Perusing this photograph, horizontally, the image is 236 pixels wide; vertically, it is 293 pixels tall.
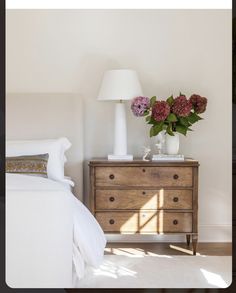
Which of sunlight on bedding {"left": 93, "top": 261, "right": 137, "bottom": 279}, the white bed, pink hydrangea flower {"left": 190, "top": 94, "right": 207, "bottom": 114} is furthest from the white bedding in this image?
pink hydrangea flower {"left": 190, "top": 94, "right": 207, "bottom": 114}

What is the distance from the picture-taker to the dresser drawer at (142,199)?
355 centimetres

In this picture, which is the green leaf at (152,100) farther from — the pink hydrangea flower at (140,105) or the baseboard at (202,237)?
the baseboard at (202,237)

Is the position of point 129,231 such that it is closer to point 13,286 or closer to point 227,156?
point 227,156

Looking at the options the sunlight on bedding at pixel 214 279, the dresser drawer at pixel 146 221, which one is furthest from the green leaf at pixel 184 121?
the sunlight on bedding at pixel 214 279

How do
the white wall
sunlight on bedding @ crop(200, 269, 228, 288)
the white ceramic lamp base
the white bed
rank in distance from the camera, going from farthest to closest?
the white wall
the white ceramic lamp base
sunlight on bedding @ crop(200, 269, 228, 288)
the white bed

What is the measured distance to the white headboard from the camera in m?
3.89

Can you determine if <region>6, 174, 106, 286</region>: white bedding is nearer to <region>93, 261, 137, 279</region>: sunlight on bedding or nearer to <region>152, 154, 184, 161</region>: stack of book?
<region>93, 261, 137, 279</region>: sunlight on bedding

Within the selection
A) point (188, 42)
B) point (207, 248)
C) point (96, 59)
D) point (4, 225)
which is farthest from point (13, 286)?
point (188, 42)

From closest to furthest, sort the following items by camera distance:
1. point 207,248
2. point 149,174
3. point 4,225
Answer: point 4,225 < point 149,174 < point 207,248

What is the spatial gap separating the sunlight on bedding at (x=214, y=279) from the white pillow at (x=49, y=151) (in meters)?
1.23

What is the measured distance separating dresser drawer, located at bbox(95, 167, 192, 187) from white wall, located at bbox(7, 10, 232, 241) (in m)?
0.49

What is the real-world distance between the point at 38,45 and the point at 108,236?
66.4 inches

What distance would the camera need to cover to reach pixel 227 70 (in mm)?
4016

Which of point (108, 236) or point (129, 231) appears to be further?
point (108, 236)
